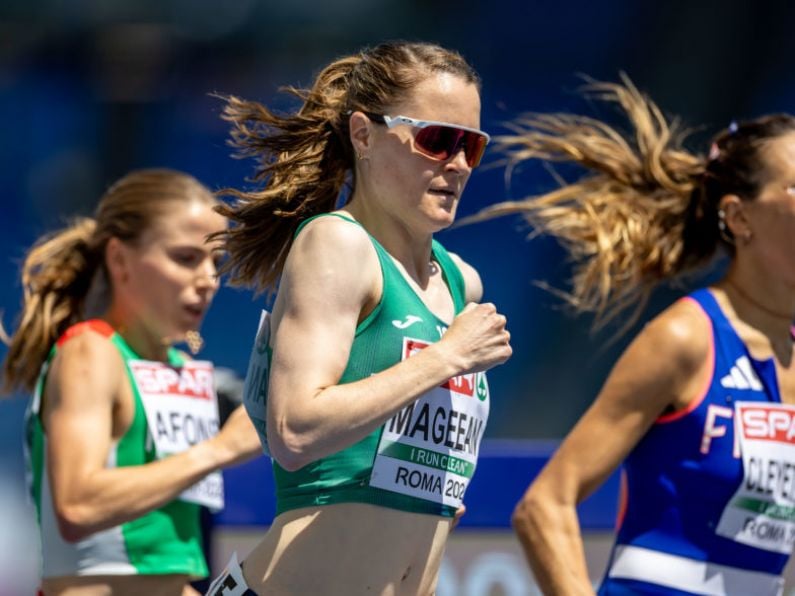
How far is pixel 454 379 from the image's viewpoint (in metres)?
2.61

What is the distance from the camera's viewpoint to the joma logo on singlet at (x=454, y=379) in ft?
8.23

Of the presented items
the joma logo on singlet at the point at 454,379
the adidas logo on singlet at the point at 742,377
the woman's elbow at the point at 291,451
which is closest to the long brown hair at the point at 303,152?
the joma logo on singlet at the point at 454,379

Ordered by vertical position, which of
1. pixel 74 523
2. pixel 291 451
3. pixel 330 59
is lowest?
pixel 74 523

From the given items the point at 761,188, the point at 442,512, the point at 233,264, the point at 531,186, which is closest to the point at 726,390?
the point at 761,188

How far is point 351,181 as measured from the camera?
2.82 m

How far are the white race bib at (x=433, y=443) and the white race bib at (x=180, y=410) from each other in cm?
111

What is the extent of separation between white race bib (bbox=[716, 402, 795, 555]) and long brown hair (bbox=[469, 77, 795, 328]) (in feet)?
1.81

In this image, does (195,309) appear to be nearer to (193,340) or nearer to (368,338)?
(193,340)

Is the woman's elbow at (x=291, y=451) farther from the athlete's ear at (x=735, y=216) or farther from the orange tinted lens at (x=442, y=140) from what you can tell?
the athlete's ear at (x=735, y=216)

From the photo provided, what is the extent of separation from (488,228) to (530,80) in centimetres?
94

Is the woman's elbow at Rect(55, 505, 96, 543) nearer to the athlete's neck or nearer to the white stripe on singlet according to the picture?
the athlete's neck

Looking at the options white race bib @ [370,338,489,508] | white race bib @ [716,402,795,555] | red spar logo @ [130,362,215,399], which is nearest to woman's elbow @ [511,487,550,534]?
white race bib @ [716,402,795,555]

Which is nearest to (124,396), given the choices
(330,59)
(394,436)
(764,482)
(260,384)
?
(260,384)

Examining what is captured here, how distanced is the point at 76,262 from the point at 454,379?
1687 millimetres
